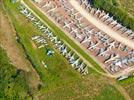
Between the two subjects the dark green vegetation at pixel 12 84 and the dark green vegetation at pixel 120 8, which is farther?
the dark green vegetation at pixel 120 8

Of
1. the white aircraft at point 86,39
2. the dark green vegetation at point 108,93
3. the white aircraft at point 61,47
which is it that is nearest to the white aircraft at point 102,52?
the white aircraft at point 86,39

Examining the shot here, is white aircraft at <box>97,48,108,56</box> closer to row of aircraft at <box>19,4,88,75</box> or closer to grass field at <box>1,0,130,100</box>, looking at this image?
row of aircraft at <box>19,4,88,75</box>

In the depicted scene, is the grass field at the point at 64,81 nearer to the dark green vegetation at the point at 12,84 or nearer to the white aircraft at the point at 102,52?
the dark green vegetation at the point at 12,84

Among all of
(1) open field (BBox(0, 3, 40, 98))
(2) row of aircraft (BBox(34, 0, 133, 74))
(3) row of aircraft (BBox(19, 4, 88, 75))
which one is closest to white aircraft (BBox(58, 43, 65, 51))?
(3) row of aircraft (BBox(19, 4, 88, 75))

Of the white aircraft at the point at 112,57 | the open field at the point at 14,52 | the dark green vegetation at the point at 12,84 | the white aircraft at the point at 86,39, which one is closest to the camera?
the dark green vegetation at the point at 12,84

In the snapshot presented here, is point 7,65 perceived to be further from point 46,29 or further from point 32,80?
point 46,29

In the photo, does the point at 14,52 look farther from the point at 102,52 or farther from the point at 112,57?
the point at 112,57
